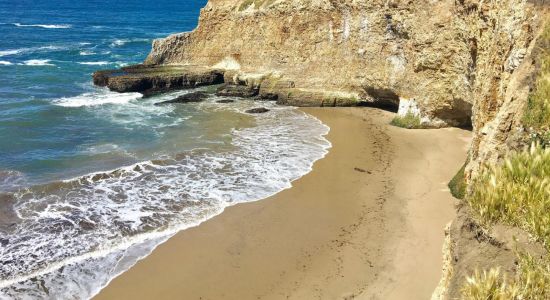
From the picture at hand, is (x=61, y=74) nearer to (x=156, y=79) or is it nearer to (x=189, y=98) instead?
(x=156, y=79)

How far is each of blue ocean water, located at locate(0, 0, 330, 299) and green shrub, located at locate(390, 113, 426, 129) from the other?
368 centimetres

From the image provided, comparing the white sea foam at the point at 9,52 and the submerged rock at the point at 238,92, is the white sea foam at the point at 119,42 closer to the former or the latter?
the white sea foam at the point at 9,52

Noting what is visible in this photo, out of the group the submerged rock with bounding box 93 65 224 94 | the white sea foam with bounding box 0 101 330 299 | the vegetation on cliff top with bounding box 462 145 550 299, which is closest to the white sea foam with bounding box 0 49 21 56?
the submerged rock with bounding box 93 65 224 94

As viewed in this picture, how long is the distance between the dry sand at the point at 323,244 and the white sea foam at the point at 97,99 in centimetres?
1735

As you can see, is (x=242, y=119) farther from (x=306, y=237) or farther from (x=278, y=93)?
(x=306, y=237)

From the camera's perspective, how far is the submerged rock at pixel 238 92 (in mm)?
30297

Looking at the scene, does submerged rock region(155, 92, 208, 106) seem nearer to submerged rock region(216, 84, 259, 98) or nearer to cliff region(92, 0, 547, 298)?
submerged rock region(216, 84, 259, 98)

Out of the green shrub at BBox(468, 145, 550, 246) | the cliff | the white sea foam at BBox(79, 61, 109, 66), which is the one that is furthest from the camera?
the white sea foam at BBox(79, 61, 109, 66)

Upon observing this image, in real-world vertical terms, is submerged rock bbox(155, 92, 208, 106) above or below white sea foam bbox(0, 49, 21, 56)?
below

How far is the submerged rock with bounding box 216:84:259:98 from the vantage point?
3030 centimetres

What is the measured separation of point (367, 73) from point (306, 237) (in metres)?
15.6

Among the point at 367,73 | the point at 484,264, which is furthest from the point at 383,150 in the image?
the point at 484,264

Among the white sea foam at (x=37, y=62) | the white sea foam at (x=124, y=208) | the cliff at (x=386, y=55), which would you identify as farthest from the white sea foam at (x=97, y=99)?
the white sea foam at (x=124, y=208)

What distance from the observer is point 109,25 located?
67250mm
